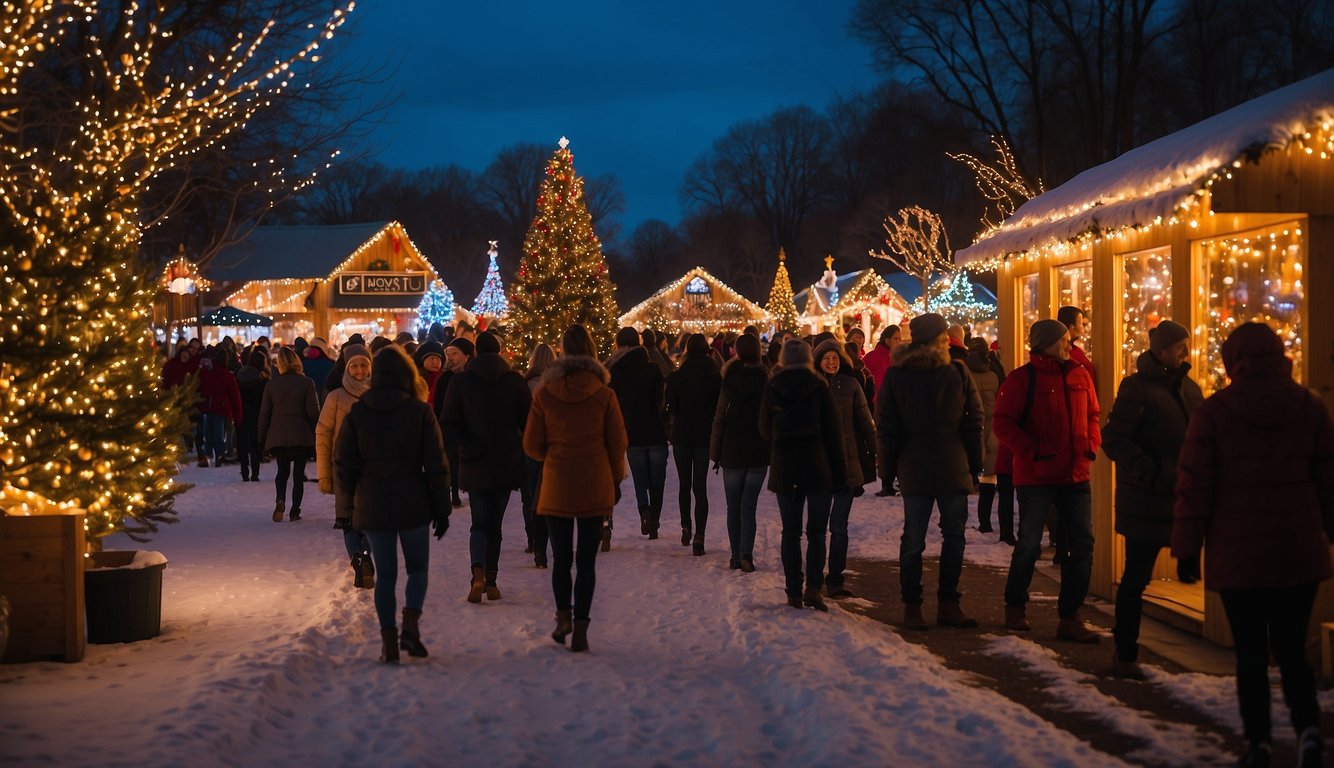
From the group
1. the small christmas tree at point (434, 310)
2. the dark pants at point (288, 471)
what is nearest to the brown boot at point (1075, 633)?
the dark pants at point (288, 471)

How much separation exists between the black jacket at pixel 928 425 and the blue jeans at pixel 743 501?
1.95 meters

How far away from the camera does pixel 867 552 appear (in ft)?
40.0

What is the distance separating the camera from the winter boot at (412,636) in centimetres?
783

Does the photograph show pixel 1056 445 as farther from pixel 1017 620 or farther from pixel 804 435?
Answer: pixel 804 435

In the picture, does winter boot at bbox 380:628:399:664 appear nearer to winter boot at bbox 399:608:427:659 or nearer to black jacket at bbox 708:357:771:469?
winter boot at bbox 399:608:427:659

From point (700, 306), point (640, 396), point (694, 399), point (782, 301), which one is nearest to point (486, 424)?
point (640, 396)

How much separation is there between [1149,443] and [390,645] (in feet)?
14.4

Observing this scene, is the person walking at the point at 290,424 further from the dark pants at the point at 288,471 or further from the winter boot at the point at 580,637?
the winter boot at the point at 580,637

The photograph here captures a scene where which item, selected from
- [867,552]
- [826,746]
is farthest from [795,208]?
[826,746]

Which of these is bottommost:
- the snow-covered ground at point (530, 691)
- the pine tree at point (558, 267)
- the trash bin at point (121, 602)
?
the snow-covered ground at point (530, 691)

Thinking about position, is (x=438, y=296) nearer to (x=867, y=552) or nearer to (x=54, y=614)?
(x=867, y=552)

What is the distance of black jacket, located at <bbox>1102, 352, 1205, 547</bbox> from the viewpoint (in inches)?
284

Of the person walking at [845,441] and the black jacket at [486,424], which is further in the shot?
the person walking at [845,441]

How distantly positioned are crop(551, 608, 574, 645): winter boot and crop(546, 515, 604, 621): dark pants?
27mm
